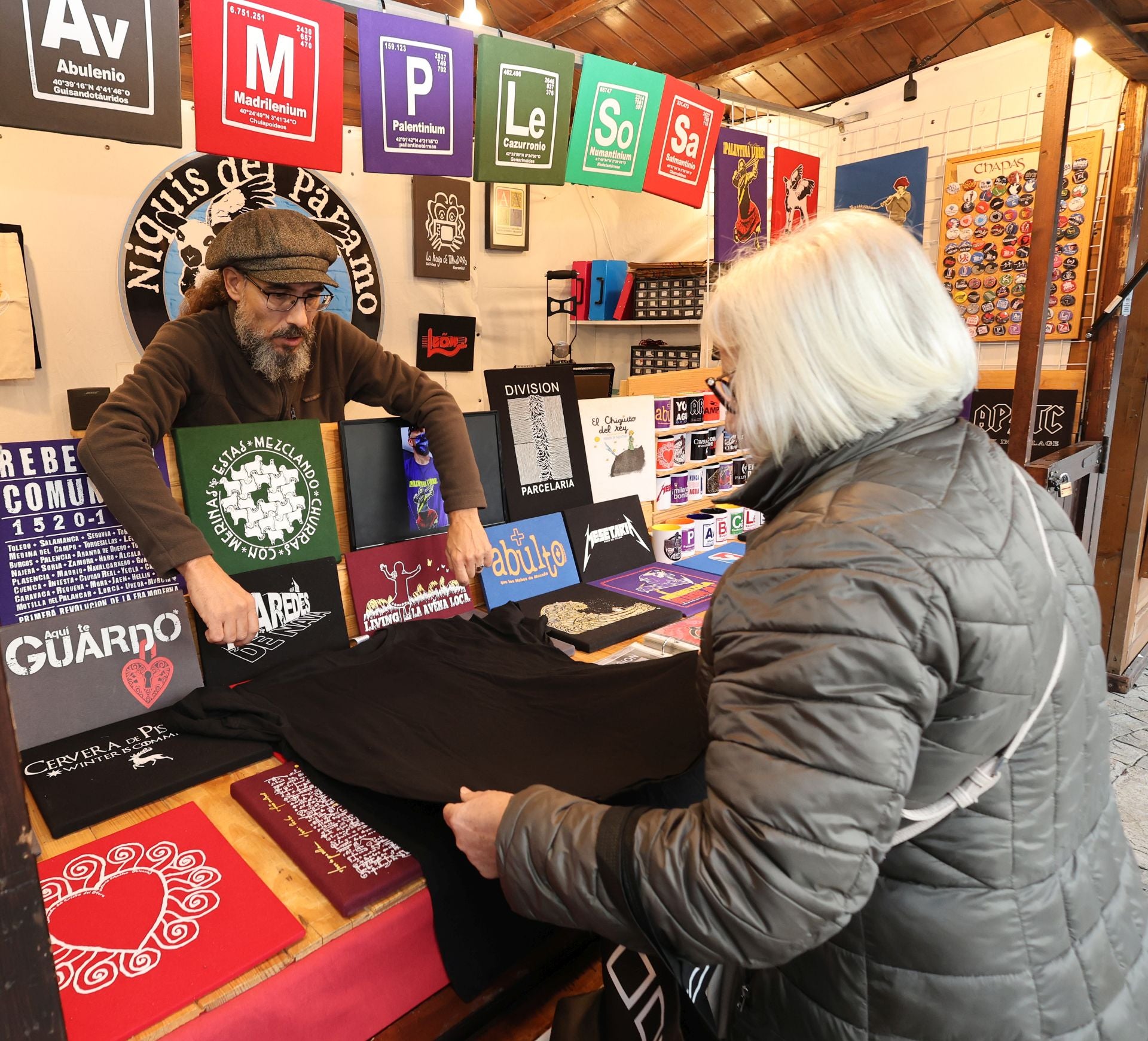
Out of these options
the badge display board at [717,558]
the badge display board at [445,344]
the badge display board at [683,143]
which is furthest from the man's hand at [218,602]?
the badge display board at [445,344]

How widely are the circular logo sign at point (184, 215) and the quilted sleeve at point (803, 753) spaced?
132 inches

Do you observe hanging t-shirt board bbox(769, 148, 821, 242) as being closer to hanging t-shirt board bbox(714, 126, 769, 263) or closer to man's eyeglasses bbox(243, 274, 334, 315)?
hanging t-shirt board bbox(714, 126, 769, 263)

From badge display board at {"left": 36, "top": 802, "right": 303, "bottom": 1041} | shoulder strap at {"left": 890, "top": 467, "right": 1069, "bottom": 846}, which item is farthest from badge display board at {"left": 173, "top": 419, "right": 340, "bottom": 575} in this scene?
shoulder strap at {"left": 890, "top": 467, "right": 1069, "bottom": 846}

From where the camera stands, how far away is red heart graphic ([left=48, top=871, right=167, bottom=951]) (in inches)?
34.2

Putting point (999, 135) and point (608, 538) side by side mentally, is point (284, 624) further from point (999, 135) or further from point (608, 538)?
point (999, 135)

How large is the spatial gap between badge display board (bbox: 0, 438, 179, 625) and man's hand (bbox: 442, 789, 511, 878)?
83 cm

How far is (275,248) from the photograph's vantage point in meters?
1.73

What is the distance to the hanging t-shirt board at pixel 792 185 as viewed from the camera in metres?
3.66

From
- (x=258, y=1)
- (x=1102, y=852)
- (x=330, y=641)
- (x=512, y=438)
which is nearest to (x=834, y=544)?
(x=1102, y=852)

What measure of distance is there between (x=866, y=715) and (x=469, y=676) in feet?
3.18

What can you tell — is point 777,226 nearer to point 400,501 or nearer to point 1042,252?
point 1042,252

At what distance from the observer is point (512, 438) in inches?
81.4

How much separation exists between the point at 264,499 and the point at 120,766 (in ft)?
1.90

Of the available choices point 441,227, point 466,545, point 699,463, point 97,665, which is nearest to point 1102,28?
point 699,463
